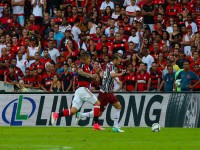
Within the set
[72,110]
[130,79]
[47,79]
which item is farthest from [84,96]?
[47,79]

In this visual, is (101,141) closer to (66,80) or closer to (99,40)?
(66,80)

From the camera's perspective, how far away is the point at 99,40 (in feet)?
102

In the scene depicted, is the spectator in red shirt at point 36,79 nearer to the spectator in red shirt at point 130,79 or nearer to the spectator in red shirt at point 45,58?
the spectator in red shirt at point 45,58

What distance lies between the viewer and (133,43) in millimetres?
29625

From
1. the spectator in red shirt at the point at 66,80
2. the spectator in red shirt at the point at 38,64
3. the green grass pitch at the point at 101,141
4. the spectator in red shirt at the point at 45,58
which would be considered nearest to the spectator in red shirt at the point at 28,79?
the spectator in red shirt at the point at 38,64

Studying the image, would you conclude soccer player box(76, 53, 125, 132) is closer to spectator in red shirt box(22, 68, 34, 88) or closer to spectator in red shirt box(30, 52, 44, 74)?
spectator in red shirt box(22, 68, 34, 88)

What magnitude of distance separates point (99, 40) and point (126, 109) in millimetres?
Result: 5125

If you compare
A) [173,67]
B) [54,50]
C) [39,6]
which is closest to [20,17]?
[39,6]

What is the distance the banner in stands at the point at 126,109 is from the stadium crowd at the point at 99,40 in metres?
0.99

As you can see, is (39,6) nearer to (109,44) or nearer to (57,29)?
(57,29)

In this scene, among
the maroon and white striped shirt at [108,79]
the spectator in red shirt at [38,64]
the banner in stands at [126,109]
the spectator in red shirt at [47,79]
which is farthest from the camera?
the spectator in red shirt at [38,64]

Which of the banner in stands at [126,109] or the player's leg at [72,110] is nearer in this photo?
the player's leg at [72,110]

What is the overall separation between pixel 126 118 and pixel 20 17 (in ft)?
31.7

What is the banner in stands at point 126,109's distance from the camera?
26234mm
